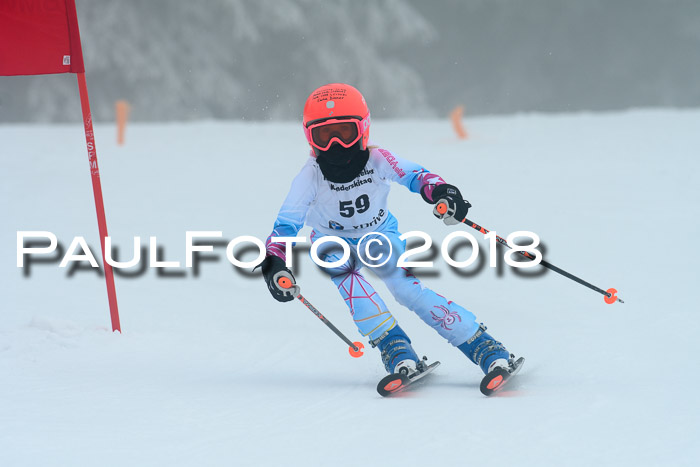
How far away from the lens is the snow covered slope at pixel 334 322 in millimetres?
3125

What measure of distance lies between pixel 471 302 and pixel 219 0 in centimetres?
1709

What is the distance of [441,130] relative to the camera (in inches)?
516

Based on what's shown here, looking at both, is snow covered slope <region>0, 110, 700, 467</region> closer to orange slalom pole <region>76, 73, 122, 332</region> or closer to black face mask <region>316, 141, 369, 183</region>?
orange slalom pole <region>76, 73, 122, 332</region>

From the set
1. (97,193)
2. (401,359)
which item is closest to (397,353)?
(401,359)

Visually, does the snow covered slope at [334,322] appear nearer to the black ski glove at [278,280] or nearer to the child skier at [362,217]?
the child skier at [362,217]

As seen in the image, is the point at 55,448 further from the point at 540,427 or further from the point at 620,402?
the point at 620,402

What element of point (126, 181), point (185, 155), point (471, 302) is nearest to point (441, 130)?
point (185, 155)

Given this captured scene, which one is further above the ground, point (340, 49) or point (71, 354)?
point (340, 49)

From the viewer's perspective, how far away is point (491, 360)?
3.95m

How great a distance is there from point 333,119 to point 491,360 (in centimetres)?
135

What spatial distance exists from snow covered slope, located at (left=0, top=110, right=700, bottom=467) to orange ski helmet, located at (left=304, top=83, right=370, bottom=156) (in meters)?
1.20

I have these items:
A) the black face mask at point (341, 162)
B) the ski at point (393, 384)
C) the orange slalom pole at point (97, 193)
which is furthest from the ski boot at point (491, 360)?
the orange slalom pole at point (97, 193)

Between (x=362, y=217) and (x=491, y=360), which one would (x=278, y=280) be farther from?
(x=491, y=360)

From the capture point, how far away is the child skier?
401 centimetres
